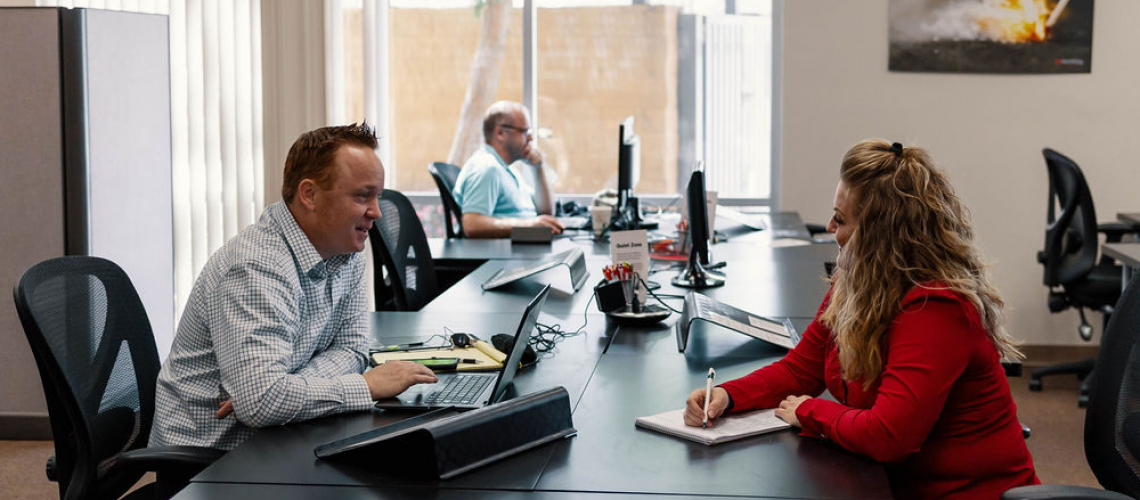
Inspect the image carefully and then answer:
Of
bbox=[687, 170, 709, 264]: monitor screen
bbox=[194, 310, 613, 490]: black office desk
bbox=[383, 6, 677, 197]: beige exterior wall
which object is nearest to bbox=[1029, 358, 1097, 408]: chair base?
bbox=[383, 6, 677, 197]: beige exterior wall

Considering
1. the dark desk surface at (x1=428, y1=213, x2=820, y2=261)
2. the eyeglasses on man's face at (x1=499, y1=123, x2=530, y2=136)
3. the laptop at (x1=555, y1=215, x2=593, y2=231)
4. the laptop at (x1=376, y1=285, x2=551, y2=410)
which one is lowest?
the laptop at (x1=376, y1=285, x2=551, y2=410)

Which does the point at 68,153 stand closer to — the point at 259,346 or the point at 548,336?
the point at 548,336

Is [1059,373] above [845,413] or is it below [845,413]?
below

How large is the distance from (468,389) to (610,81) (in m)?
4.25

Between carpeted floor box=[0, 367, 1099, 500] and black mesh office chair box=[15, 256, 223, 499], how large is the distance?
5.37 ft

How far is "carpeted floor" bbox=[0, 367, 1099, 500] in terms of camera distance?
3.77 metres

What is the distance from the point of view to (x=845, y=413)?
187cm

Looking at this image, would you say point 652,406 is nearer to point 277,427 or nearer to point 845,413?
point 845,413

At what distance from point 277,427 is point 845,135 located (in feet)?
15.1

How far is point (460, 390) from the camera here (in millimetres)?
2221

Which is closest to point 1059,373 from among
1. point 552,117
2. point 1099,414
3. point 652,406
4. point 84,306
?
point 552,117

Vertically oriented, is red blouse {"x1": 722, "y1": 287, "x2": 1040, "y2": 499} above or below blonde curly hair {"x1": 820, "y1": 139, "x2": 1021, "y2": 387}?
below

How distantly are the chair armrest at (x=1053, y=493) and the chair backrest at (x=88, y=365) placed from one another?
5.10ft

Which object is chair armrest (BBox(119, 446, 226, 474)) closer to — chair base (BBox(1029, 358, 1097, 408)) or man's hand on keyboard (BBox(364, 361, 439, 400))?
man's hand on keyboard (BBox(364, 361, 439, 400))
